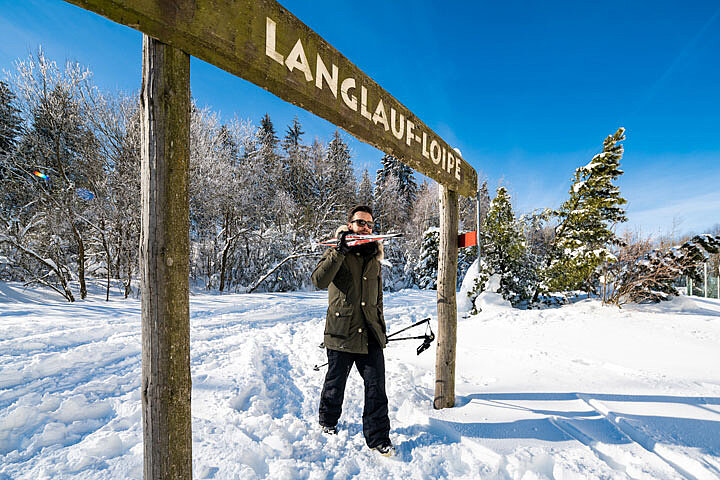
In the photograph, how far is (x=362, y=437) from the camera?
251cm

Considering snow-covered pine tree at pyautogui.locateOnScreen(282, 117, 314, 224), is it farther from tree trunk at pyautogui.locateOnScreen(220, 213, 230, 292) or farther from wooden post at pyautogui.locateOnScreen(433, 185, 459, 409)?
wooden post at pyautogui.locateOnScreen(433, 185, 459, 409)

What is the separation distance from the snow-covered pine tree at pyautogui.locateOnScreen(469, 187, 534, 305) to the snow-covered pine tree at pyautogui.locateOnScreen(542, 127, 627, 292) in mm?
895

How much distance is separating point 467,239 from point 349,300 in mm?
1471

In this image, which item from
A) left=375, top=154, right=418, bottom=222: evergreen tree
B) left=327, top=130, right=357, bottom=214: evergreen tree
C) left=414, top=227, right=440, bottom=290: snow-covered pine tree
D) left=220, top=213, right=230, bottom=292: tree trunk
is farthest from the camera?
left=375, top=154, right=418, bottom=222: evergreen tree

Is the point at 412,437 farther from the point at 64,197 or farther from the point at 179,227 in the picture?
the point at 64,197

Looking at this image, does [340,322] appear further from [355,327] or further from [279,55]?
[279,55]

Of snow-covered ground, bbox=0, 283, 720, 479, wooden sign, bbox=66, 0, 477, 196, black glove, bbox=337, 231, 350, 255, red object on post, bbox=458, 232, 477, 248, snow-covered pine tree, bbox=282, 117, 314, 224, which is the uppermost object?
snow-covered pine tree, bbox=282, 117, 314, 224

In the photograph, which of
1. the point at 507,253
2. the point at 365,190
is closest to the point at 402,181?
the point at 365,190

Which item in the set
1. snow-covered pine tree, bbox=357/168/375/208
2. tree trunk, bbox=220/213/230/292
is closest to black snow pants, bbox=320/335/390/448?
tree trunk, bbox=220/213/230/292

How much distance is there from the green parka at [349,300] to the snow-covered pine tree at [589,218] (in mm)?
9179

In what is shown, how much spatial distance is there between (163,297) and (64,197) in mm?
13254

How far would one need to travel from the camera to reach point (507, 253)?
1127 centimetres

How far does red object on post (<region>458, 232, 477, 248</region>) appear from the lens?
10.2ft

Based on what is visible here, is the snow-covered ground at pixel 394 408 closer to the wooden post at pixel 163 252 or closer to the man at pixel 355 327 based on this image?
the man at pixel 355 327
